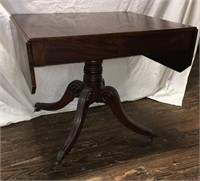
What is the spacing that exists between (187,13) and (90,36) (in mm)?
970

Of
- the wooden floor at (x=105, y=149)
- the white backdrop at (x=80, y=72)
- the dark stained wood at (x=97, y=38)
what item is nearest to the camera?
the dark stained wood at (x=97, y=38)

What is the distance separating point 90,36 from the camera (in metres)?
0.82

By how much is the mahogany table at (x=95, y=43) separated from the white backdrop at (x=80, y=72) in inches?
6.3

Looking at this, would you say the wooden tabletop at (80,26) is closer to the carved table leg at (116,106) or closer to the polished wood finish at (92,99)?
the polished wood finish at (92,99)

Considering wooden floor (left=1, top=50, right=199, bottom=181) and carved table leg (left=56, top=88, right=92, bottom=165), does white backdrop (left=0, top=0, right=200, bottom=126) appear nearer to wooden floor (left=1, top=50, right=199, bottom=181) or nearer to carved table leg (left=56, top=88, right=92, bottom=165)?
wooden floor (left=1, top=50, right=199, bottom=181)

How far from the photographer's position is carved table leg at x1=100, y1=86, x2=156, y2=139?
3.79 ft

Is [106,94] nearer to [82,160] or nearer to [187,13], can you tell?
[82,160]

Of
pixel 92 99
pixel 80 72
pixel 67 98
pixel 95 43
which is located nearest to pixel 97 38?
pixel 95 43

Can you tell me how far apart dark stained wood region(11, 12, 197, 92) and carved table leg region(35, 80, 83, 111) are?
338 millimetres

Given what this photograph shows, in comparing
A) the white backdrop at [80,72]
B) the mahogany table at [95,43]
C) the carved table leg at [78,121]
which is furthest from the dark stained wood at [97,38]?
the carved table leg at [78,121]

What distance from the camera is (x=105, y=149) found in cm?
121

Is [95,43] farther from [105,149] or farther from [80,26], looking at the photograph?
[105,149]

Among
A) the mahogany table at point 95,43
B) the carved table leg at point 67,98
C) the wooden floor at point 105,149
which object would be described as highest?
the mahogany table at point 95,43

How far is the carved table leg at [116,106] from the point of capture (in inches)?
45.4
